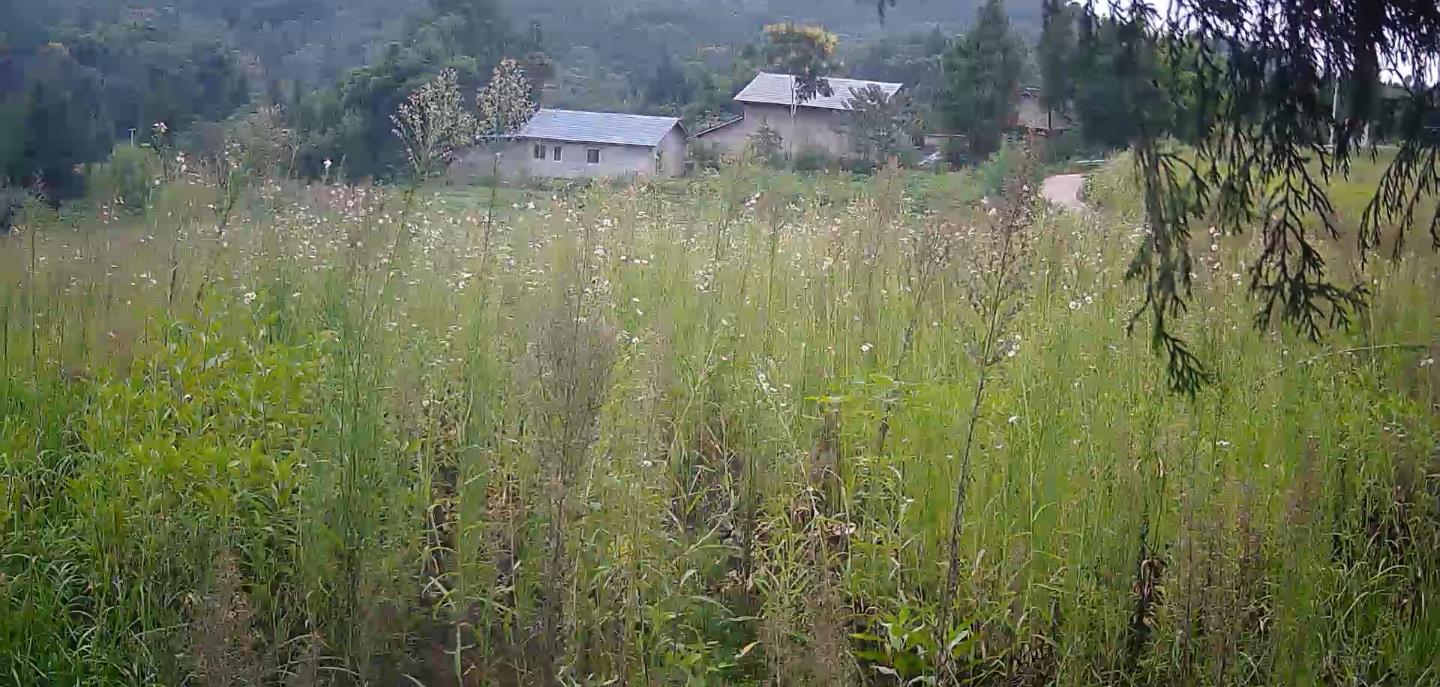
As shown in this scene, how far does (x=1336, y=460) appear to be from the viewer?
288 centimetres

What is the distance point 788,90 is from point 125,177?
377cm

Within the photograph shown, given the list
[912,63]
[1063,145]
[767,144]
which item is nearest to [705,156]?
[767,144]

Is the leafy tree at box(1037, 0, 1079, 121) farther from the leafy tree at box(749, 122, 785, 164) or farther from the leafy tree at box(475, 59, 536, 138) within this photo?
the leafy tree at box(749, 122, 785, 164)

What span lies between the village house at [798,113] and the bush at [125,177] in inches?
113

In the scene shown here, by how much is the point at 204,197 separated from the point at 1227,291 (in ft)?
11.7

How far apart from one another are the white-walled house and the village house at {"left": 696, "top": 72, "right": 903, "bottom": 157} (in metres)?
0.26

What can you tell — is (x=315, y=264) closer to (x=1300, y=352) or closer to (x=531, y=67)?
(x=531, y=67)

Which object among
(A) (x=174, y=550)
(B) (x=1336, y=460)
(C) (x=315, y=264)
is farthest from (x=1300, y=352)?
(C) (x=315, y=264)

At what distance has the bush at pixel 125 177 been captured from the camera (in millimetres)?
3949

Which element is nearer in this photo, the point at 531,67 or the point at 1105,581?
the point at 1105,581

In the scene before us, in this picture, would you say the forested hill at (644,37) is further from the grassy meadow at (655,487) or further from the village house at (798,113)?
the grassy meadow at (655,487)

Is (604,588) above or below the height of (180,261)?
below

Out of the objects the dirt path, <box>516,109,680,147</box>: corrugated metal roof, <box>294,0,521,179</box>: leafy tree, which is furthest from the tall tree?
<box>516,109,680,147</box>: corrugated metal roof

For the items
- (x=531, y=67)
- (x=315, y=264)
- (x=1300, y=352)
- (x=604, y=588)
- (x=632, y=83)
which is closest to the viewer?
(x=604, y=588)
